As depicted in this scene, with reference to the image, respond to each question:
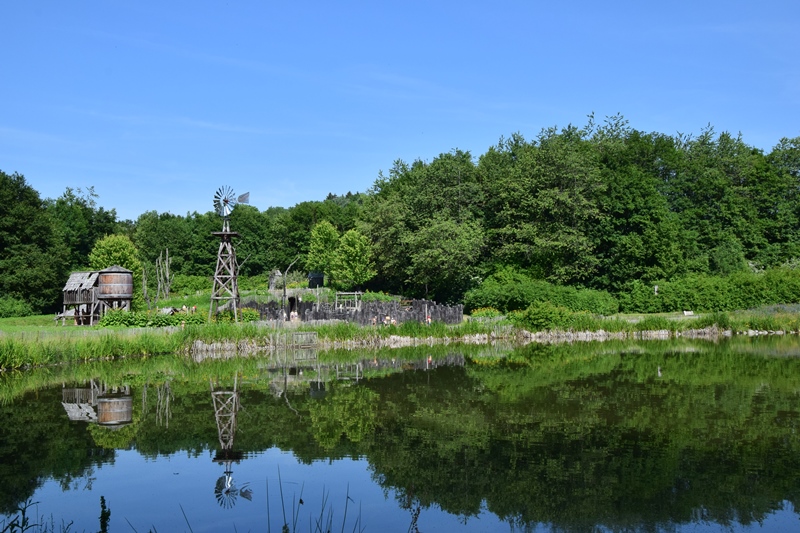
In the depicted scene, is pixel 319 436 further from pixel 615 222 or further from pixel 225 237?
pixel 615 222

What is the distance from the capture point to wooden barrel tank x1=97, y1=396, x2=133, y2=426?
680 inches

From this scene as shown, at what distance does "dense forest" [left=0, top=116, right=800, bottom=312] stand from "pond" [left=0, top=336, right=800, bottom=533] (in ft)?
86.5

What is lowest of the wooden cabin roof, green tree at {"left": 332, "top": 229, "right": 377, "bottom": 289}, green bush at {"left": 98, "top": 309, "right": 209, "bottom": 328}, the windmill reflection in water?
the windmill reflection in water

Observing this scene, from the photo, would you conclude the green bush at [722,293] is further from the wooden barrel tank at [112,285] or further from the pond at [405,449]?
the wooden barrel tank at [112,285]

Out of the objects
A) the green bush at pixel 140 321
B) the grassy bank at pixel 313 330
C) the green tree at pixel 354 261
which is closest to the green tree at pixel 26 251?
the grassy bank at pixel 313 330

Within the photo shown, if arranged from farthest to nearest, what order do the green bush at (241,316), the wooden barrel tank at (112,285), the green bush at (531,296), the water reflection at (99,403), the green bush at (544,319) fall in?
the green bush at (531,296), the wooden barrel tank at (112,285), the green bush at (544,319), the green bush at (241,316), the water reflection at (99,403)

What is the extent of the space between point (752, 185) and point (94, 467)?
6020 centimetres

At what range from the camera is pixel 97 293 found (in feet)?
140

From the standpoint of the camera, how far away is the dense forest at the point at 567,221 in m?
51.2

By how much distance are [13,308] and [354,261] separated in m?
27.8

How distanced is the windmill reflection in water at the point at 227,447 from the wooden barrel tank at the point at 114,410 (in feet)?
7.20

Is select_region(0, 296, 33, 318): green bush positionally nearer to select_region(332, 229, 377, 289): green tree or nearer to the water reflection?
select_region(332, 229, 377, 289): green tree

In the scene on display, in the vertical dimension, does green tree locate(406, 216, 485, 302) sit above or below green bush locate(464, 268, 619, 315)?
above

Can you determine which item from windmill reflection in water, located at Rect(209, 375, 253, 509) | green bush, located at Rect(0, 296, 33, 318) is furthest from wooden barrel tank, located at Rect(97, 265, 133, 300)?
windmill reflection in water, located at Rect(209, 375, 253, 509)
